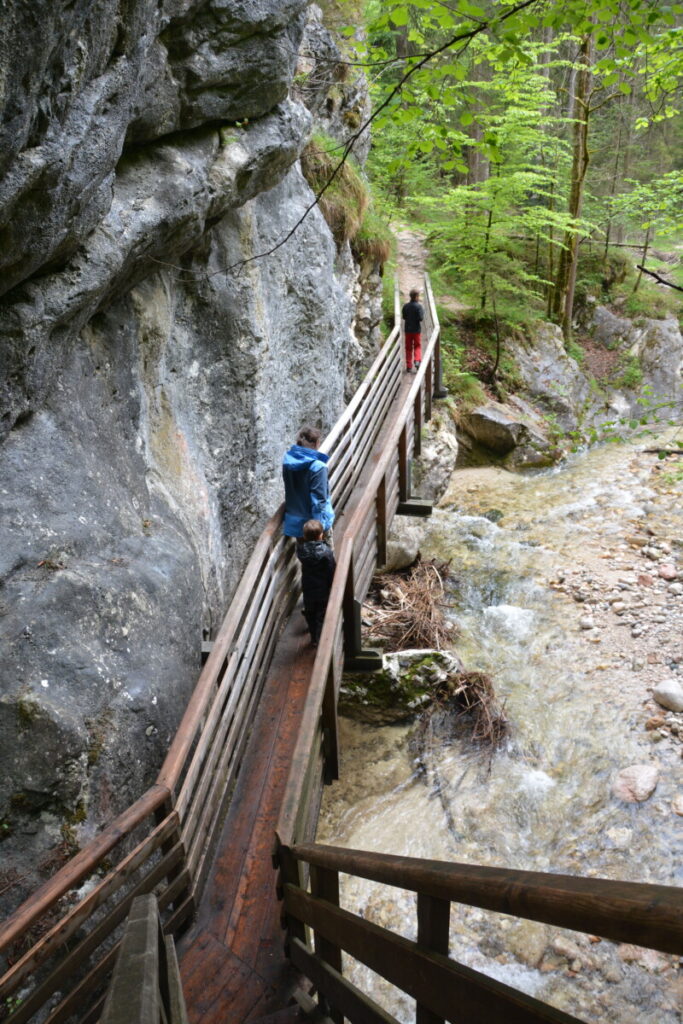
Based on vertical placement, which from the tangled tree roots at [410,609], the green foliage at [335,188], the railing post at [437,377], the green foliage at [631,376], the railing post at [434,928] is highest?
the green foliage at [335,188]

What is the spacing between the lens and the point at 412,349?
13922 mm

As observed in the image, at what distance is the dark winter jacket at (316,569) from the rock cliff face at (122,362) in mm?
1010

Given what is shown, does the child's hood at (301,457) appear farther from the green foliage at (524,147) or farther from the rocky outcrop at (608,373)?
the rocky outcrop at (608,373)

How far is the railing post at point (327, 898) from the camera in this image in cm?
311

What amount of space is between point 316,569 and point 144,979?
4.77 m

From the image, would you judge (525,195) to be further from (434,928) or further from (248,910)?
(434,928)

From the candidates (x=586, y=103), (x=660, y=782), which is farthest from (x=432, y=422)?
(x=586, y=103)

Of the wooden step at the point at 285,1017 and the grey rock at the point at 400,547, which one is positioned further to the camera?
the grey rock at the point at 400,547

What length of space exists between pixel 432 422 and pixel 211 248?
779 cm

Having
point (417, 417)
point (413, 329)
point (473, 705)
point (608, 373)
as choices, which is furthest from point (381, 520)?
point (608, 373)

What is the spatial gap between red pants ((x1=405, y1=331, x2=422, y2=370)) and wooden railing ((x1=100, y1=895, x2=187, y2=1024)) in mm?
12630

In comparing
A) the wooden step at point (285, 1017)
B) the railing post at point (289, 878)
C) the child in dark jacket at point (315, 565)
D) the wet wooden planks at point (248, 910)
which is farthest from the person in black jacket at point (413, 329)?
the wooden step at point (285, 1017)

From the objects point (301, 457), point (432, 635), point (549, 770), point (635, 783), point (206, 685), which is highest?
point (301, 457)

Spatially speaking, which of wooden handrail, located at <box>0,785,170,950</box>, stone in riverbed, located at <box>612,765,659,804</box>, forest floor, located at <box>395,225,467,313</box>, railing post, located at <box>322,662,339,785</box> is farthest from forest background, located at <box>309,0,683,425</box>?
stone in riverbed, located at <box>612,765,659,804</box>
